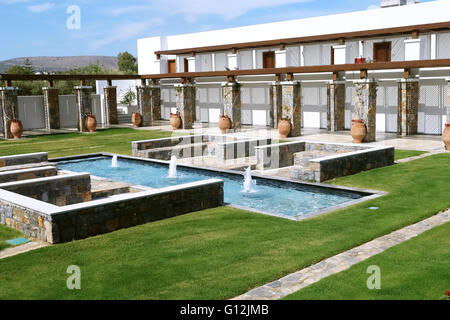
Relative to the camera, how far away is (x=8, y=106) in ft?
93.6

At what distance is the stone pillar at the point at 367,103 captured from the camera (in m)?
23.1

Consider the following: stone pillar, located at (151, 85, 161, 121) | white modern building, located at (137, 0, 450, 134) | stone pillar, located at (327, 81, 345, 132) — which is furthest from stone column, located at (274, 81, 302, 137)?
stone pillar, located at (151, 85, 161, 121)

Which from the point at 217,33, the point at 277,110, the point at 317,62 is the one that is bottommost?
the point at 277,110

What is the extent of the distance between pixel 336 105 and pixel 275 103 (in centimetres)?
420

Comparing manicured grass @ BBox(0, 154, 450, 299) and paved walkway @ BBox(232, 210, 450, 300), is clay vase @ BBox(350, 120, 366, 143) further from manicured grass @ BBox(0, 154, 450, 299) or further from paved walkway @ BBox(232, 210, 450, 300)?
paved walkway @ BBox(232, 210, 450, 300)

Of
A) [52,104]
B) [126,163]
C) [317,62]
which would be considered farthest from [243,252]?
[52,104]

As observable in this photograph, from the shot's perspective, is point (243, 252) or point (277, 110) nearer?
point (243, 252)

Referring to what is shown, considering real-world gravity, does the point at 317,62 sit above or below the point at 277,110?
above

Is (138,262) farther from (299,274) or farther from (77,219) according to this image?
(299,274)

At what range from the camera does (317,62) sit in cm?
3081

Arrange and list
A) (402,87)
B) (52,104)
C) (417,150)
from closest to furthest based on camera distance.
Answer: (417,150), (402,87), (52,104)

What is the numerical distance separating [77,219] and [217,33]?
30250mm

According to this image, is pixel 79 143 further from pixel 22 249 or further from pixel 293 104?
pixel 22 249
